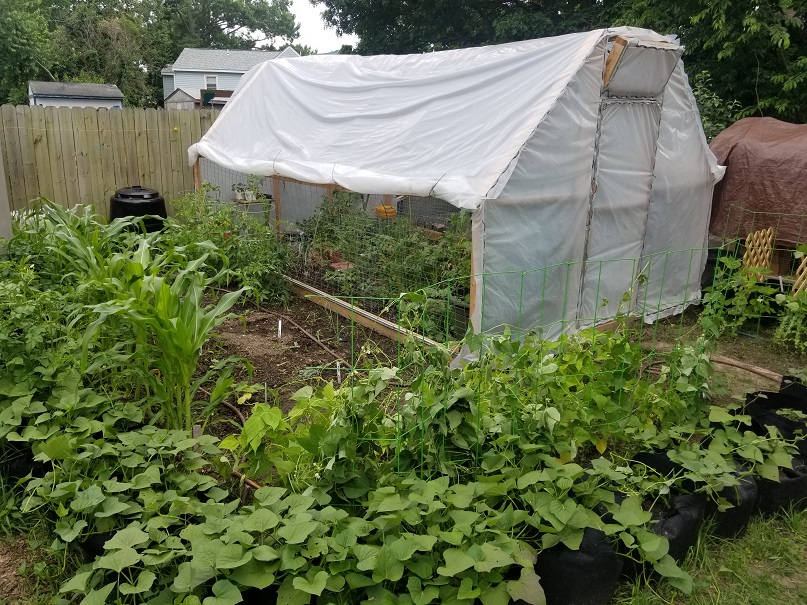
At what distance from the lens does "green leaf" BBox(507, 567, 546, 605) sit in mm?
2188

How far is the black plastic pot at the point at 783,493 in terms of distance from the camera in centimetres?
311

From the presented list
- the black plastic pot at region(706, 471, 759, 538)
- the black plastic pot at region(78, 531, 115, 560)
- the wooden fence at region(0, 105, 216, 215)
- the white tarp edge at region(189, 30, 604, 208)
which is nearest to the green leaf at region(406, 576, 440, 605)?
the black plastic pot at region(78, 531, 115, 560)

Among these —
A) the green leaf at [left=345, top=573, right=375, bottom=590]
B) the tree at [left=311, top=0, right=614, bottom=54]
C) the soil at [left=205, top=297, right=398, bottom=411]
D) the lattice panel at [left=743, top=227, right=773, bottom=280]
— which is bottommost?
the soil at [left=205, top=297, right=398, bottom=411]

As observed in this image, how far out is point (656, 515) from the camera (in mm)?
2746

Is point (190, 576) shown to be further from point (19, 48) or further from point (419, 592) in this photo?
point (19, 48)

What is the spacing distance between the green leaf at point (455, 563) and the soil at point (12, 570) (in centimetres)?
164

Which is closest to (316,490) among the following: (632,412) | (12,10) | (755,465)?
(632,412)

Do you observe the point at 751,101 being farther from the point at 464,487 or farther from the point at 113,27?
the point at 113,27

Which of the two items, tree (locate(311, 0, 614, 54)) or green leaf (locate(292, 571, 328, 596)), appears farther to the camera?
tree (locate(311, 0, 614, 54))

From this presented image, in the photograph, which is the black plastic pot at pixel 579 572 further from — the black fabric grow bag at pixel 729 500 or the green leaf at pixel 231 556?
the green leaf at pixel 231 556

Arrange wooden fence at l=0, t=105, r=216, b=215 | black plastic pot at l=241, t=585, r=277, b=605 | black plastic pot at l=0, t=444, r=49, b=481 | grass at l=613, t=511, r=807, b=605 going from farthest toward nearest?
wooden fence at l=0, t=105, r=216, b=215 < black plastic pot at l=0, t=444, r=49, b=481 < grass at l=613, t=511, r=807, b=605 < black plastic pot at l=241, t=585, r=277, b=605

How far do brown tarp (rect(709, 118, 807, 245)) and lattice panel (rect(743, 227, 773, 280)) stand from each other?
117mm

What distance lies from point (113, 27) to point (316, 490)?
3434 cm

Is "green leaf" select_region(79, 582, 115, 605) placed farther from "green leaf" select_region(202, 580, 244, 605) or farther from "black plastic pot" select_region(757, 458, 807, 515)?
"black plastic pot" select_region(757, 458, 807, 515)
